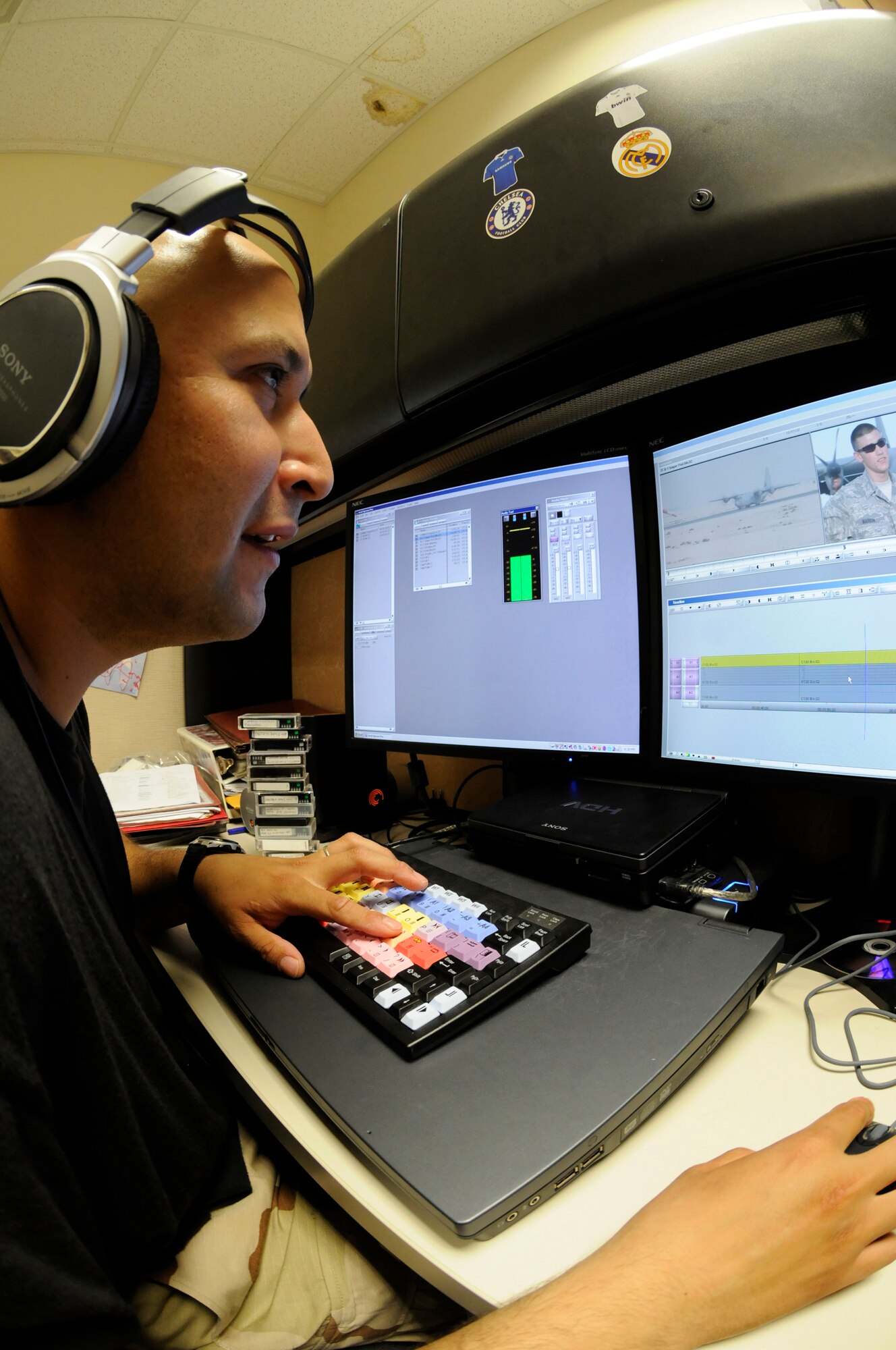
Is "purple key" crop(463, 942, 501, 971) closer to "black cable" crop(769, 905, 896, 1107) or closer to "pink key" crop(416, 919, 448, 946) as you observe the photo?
"pink key" crop(416, 919, 448, 946)

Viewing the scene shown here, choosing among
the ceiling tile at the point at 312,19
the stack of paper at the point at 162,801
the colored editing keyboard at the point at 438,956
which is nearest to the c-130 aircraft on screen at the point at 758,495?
the colored editing keyboard at the point at 438,956

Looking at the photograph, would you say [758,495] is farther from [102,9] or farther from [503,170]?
[102,9]

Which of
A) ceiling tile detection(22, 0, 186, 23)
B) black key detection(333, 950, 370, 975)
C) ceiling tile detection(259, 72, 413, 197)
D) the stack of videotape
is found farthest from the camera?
ceiling tile detection(259, 72, 413, 197)

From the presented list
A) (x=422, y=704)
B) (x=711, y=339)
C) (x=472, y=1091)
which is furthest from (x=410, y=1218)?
(x=711, y=339)

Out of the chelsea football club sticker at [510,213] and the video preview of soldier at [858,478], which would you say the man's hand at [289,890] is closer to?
the video preview of soldier at [858,478]

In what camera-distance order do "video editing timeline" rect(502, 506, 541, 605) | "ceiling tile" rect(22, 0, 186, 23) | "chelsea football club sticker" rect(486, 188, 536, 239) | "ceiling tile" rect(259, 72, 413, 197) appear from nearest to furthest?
1. "chelsea football club sticker" rect(486, 188, 536, 239)
2. "video editing timeline" rect(502, 506, 541, 605)
3. "ceiling tile" rect(22, 0, 186, 23)
4. "ceiling tile" rect(259, 72, 413, 197)

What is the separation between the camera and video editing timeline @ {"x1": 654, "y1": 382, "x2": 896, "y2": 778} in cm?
57

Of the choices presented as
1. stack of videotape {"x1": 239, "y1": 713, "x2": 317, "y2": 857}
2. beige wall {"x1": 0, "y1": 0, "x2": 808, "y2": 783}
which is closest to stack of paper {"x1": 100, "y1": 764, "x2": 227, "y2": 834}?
stack of videotape {"x1": 239, "y1": 713, "x2": 317, "y2": 857}

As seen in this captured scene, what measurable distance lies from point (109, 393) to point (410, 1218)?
0.52m

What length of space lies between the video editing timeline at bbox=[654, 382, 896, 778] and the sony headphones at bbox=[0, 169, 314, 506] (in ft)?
1.81

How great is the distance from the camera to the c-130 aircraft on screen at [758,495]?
25.2 inches

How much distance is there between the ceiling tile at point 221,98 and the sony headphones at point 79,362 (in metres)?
2.43

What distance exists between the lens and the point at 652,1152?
14.9 inches

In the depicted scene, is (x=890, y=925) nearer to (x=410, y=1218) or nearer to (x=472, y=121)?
(x=410, y=1218)
